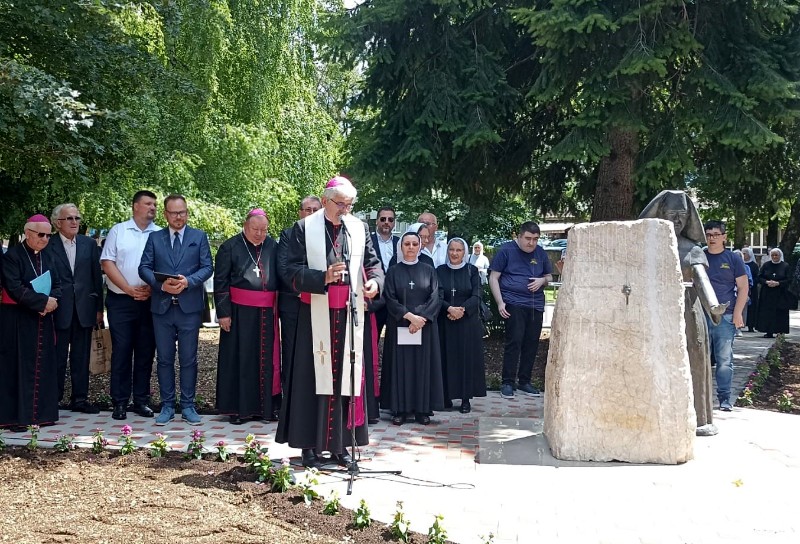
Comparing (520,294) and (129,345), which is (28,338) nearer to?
(129,345)

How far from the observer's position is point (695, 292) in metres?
7.21

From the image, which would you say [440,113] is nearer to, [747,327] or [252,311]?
[252,311]

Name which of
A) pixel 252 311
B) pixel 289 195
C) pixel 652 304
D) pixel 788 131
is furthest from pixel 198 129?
pixel 652 304

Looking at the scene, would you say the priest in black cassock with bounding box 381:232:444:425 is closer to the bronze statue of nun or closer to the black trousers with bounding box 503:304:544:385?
the black trousers with bounding box 503:304:544:385

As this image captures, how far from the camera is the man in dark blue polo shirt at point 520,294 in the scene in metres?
9.40

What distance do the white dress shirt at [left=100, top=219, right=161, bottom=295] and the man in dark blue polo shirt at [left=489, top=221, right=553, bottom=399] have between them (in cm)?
399

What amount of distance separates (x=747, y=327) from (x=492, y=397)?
39.2ft

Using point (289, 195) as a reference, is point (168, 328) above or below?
below

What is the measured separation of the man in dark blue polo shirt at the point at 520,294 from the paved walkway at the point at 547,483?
5.23ft

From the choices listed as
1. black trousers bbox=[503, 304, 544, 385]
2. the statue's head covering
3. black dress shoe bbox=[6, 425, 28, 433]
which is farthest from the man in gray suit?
the statue's head covering

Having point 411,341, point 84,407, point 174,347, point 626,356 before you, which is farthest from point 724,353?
point 84,407

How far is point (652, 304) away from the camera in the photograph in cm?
619

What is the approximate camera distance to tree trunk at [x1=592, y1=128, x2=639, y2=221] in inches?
420

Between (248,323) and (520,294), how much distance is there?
10.9ft
